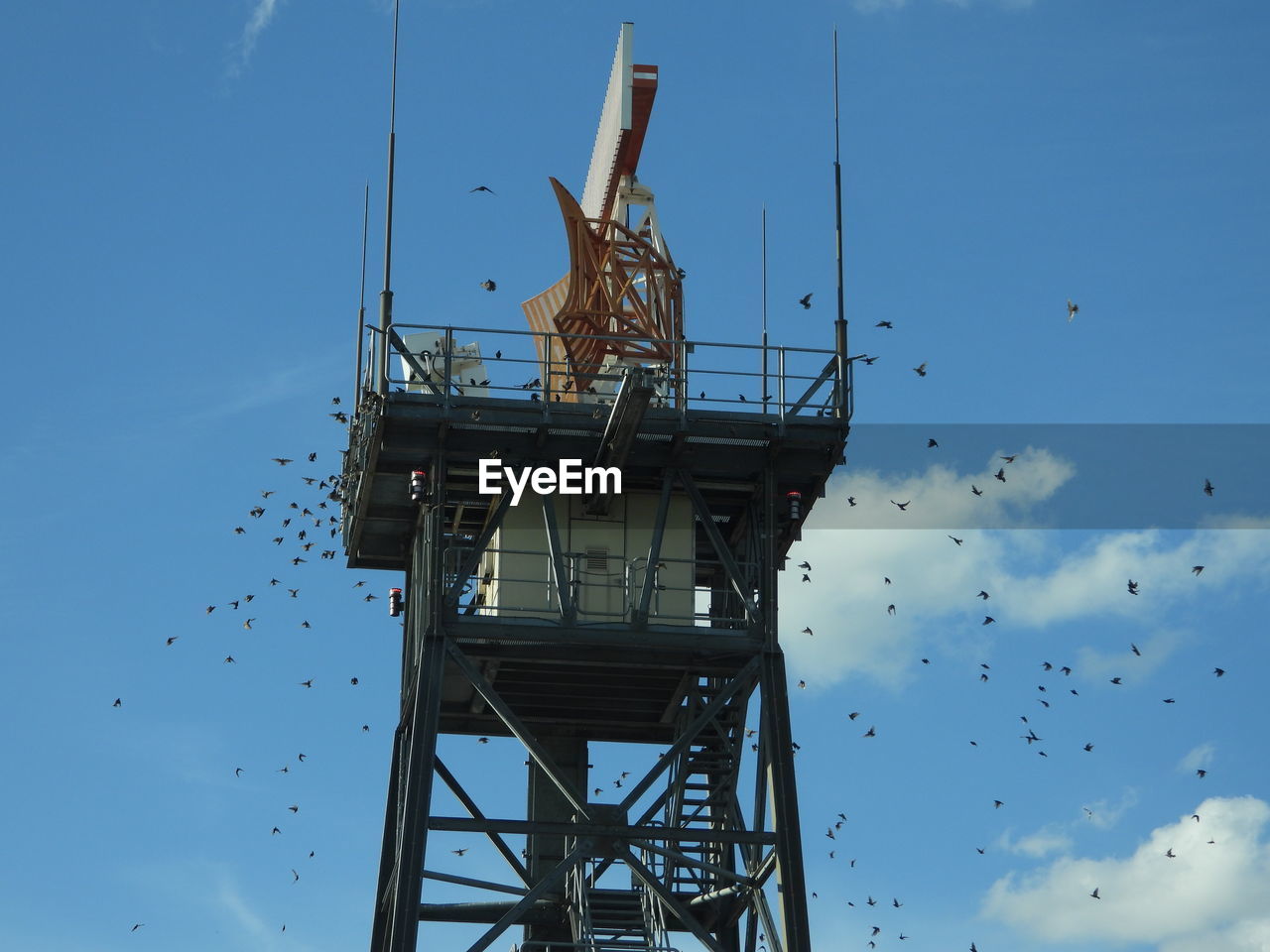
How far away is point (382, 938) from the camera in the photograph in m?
51.7

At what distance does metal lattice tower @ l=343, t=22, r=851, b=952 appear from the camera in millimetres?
49625

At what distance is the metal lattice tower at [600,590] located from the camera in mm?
49625

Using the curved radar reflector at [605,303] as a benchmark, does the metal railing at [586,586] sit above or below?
below
